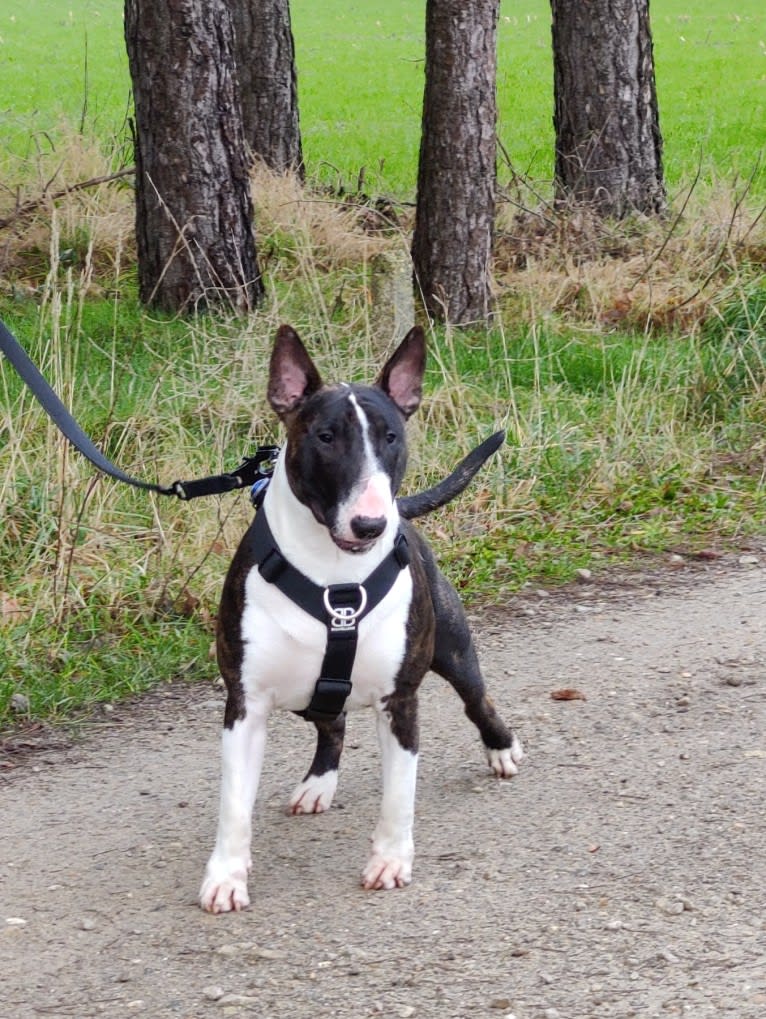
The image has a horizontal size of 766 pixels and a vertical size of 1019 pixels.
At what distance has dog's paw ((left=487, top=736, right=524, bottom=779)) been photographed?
15.1ft

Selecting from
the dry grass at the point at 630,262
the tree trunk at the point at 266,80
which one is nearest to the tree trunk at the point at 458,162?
the dry grass at the point at 630,262

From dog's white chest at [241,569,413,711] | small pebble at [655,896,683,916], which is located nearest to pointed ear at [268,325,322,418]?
dog's white chest at [241,569,413,711]

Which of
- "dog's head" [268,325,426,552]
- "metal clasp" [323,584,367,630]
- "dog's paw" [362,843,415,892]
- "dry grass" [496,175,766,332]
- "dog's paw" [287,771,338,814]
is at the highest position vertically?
"dog's head" [268,325,426,552]

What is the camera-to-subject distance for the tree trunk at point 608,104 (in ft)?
36.1

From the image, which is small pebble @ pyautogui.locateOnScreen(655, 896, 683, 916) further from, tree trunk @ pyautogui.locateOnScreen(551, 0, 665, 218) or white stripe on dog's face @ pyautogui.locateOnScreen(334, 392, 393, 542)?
tree trunk @ pyautogui.locateOnScreen(551, 0, 665, 218)

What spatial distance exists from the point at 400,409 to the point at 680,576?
289cm

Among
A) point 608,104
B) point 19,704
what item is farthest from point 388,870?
point 608,104

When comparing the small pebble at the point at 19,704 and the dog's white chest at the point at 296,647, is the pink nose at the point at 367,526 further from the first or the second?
the small pebble at the point at 19,704

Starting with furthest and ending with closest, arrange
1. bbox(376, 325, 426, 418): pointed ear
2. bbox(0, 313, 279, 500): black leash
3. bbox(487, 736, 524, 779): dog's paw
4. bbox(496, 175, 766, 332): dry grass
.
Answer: bbox(496, 175, 766, 332): dry grass < bbox(487, 736, 524, 779): dog's paw < bbox(0, 313, 279, 500): black leash < bbox(376, 325, 426, 418): pointed ear

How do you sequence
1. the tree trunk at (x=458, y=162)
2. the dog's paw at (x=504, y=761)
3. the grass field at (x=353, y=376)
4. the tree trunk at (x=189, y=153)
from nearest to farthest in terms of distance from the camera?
the dog's paw at (x=504, y=761)
the grass field at (x=353, y=376)
the tree trunk at (x=189, y=153)
the tree trunk at (x=458, y=162)

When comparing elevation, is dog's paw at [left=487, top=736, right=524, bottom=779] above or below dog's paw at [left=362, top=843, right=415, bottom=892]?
below

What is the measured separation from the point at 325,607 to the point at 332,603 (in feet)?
0.07

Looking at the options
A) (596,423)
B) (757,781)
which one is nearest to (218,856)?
(757,781)

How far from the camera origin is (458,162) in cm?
877
